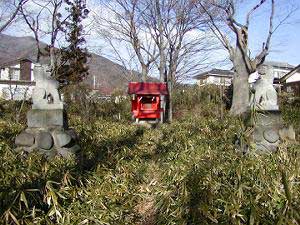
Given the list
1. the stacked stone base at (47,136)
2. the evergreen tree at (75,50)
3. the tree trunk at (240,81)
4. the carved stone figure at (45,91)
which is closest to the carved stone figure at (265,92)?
the stacked stone base at (47,136)

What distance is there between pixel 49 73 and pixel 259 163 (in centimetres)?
481

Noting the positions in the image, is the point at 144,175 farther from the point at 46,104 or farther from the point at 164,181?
the point at 46,104

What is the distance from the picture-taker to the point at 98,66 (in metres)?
39.4

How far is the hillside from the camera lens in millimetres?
34156

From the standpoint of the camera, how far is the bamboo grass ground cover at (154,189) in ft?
11.2

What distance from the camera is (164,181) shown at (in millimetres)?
5445

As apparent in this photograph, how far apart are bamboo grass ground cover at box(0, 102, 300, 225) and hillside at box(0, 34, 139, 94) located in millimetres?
25711

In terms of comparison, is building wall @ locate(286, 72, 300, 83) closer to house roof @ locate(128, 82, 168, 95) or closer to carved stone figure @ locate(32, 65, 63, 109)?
house roof @ locate(128, 82, 168, 95)

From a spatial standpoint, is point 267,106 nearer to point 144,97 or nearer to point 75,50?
point 144,97

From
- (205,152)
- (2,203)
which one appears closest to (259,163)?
(205,152)

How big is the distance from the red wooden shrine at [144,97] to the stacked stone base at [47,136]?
33.3 feet

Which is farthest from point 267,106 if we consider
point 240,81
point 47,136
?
point 240,81

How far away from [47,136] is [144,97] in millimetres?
11381

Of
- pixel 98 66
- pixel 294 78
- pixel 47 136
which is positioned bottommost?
pixel 47 136
